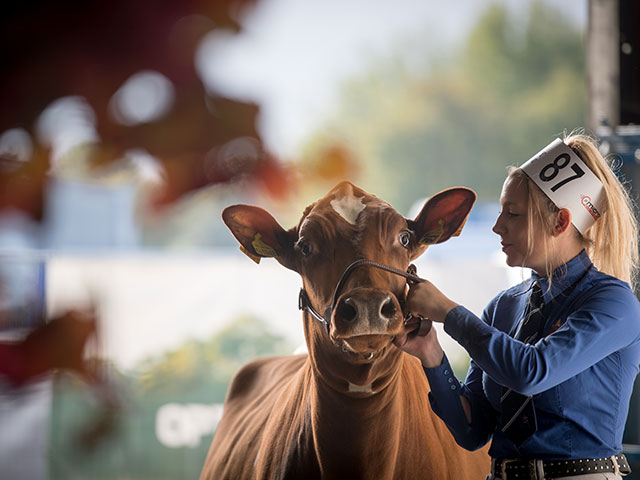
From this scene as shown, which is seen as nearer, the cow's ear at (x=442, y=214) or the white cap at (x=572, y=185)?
the white cap at (x=572, y=185)

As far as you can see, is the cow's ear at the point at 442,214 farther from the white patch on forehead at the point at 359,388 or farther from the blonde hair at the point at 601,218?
the white patch on forehead at the point at 359,388

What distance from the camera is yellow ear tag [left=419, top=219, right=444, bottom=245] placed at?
1.34 meters

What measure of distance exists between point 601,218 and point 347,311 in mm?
522

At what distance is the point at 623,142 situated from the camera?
196 centimetres

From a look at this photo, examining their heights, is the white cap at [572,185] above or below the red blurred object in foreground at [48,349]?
above

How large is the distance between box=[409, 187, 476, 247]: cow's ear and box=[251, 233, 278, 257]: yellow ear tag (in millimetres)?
319

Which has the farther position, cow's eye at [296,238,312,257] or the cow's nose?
cow's eye at [296,238,312,257]

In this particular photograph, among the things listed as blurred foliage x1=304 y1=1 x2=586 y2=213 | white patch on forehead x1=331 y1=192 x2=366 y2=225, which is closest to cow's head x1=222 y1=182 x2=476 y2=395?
white patch on forehead x1=331 y1=192 x2=366 y2=225

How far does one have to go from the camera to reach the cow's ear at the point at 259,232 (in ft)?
4.40

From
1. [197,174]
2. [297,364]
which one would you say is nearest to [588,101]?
[297,364]

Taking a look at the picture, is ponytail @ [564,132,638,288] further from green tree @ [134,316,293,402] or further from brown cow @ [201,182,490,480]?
green tree @ [134,316,293,402]

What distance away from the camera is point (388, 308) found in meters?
1.08

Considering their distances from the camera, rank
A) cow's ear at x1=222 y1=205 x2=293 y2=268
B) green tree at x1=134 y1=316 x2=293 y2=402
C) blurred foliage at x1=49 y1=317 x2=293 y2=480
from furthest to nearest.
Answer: green tree at x1=134 y1=316 x2=293 y2=402 < blurred foliage at x1=49 y1=317 x2=293 y2=480 < cow's ear at x1=222 y1=205 x2=293 y2=268

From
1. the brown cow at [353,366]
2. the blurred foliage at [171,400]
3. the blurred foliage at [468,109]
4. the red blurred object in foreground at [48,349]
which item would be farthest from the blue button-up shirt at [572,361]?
the blurred foliage at [171,400]
